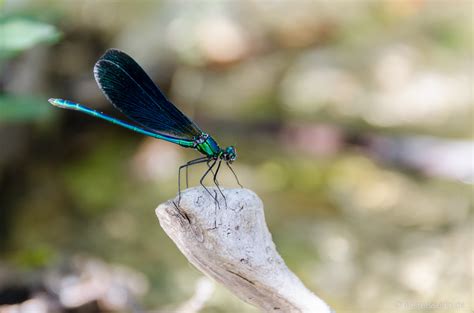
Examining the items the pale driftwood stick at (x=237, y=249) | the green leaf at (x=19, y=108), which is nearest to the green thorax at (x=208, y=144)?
the pale driftwood stick at (x=237, y=249)

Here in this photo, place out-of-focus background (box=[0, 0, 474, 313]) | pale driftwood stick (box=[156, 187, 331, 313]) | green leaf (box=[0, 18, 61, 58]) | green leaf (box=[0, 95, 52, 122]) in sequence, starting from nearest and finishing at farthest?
pale driftwood stick (box=[156, 187, 331, 313]) → green leaf (box=[0, 18, 61, 58]) → green leaf (box=[0, 95, 52, 122]) → out-of-focus background (box=[0, 0, 474, 313])

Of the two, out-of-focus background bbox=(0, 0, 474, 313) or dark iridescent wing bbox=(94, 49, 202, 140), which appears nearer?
dark iridescent wing bbox=(94, 49, 202, 140)

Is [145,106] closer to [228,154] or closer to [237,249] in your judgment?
[228,154]

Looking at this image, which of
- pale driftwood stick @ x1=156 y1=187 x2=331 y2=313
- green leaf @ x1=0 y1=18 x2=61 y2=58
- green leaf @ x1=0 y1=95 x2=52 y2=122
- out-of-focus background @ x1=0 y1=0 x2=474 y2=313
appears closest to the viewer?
pale driftwood stick @ x1=156 y1=187 x2=331 y2=313

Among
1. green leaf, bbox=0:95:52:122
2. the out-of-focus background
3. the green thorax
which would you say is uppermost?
the out-of-focus background

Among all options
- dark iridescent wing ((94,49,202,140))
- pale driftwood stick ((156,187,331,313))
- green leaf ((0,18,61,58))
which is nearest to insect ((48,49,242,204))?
dark iridescent wing ((94,49,202,140))

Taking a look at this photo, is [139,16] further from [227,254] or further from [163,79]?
[227,254]

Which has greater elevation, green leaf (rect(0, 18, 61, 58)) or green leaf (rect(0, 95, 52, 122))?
green leaf (rect(0, 18, 61, 58))

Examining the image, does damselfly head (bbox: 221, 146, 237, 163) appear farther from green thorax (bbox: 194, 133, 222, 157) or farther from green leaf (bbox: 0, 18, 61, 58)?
green leaf (bbox: 0, 18, 61, 58)
